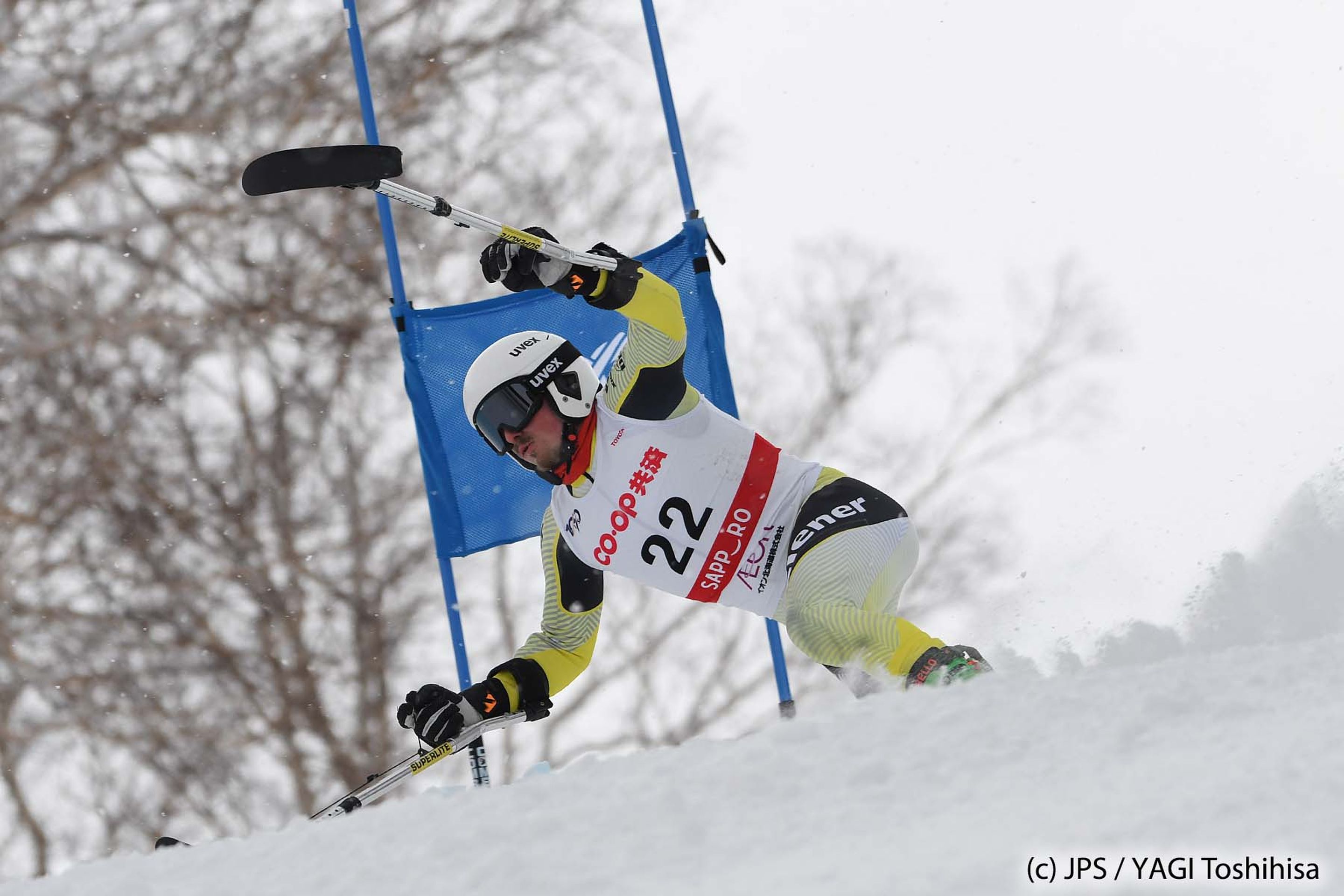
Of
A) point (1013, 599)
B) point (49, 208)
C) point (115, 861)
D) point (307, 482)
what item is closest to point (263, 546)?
point (307, 482)

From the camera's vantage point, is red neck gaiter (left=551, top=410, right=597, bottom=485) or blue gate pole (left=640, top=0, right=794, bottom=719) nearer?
red neck gaiter (left=551, top=410, right=597, bottom=485)

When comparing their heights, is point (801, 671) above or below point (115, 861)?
above

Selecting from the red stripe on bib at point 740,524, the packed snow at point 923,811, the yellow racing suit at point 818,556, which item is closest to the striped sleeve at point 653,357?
the yellow racing suit at point 818,556

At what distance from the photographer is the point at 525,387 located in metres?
3.22

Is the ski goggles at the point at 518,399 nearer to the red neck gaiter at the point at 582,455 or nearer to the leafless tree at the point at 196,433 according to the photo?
the red neck gaiter at the point at 582,455

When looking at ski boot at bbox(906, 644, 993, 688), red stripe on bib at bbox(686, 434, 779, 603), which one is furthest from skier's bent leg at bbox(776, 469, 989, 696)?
red stripe on bib at bbox(686, 434, 779, 603)

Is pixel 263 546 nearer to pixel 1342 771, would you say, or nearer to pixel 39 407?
pixel 39 407

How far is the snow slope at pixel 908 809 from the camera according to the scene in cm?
145

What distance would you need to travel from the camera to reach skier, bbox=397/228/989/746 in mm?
3199

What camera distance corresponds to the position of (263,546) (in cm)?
1072

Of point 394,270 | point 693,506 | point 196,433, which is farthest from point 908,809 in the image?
point 196,433

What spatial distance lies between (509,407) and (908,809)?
1.75 m

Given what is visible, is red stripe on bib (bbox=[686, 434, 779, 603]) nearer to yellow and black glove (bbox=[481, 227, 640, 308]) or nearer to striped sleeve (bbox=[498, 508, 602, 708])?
striped sleeve (bbox=[498, 508, 602, 708])

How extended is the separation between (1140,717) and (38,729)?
10.4 meters
